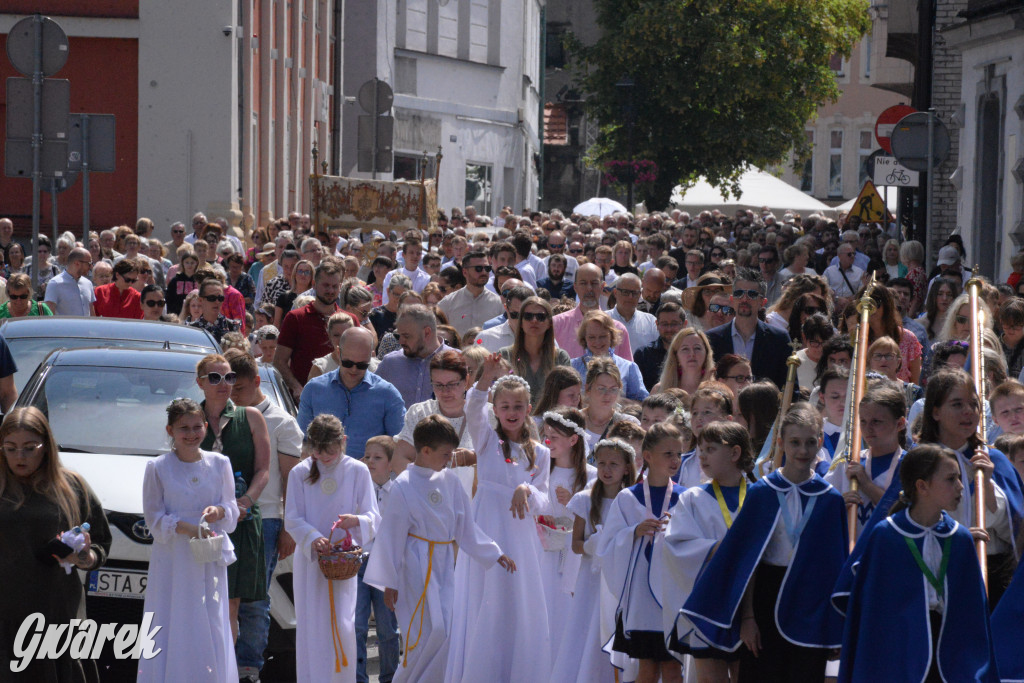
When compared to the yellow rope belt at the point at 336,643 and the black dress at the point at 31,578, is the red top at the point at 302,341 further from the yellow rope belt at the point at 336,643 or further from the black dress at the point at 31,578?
the black dress at the point at 31,578

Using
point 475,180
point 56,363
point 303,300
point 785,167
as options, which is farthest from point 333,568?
point 785,167

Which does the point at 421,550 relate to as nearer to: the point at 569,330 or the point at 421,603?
the point at 421,603

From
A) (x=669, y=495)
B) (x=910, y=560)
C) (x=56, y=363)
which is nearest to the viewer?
(x=910, y=560)

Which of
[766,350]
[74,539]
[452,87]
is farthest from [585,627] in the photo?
[452,87]

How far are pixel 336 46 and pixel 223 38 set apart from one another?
13470 millimetres

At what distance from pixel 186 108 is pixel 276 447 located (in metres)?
21.6

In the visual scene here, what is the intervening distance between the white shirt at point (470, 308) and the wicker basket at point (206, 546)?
20.0ft

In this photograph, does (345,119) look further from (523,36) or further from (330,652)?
(330,652)

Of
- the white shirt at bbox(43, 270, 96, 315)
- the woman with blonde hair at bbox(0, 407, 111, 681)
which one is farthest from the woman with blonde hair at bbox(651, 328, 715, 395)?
the white shirt at bbox(43, 270, 96, 315)

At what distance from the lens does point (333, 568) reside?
779 cm

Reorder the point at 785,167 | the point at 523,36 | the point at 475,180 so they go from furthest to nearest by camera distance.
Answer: the point at 785,167, the point at 523,36, the point at 475,180

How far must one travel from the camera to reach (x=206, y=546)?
7449 mm

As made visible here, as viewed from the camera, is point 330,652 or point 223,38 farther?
point 223,38

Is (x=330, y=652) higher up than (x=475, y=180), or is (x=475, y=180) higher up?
(x=475, y=180)
